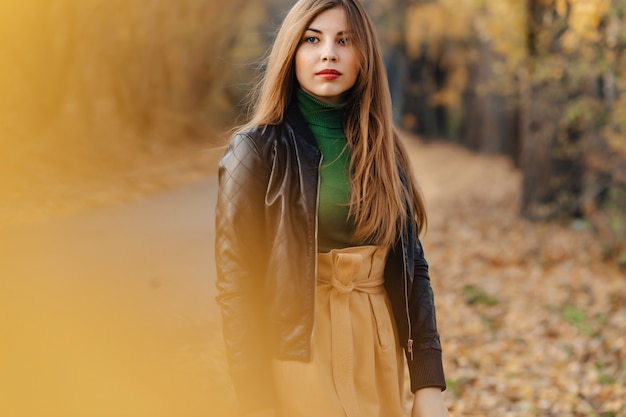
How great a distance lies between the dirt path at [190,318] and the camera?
Answer: 139 inches

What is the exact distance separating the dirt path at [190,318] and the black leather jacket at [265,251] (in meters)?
1.22

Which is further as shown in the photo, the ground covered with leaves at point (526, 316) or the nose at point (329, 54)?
the ground covered with leaves at point (526, 316)

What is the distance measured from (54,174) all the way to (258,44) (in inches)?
357

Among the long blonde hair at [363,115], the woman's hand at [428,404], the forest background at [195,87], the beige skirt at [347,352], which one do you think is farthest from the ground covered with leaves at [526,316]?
the long blonde hair at [363,115]

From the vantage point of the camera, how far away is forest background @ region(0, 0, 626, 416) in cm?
638

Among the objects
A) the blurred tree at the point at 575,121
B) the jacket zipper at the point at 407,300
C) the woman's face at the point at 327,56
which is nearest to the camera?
the woman's face at the point at 327,56

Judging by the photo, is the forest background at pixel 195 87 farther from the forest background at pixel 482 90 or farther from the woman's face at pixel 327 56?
the woman's face at pixel 327 56

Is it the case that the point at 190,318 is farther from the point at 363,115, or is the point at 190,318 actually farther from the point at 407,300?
the point at 363,115

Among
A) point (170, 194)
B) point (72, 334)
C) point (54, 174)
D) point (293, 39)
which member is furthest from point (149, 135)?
point (293, 39)

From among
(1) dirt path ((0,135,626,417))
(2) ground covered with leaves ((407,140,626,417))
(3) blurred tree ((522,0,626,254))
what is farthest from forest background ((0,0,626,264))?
(1) dirt path ((0,135,626,417))

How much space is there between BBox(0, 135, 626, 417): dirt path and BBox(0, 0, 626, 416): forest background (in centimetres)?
5

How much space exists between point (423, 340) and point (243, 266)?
2.34 ft

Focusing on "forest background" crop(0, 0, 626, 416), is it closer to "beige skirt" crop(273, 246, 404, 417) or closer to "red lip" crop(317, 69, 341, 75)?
"red lip" crop(317, 69, 341, 75)

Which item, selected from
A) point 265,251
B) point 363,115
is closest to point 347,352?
point 265,251
